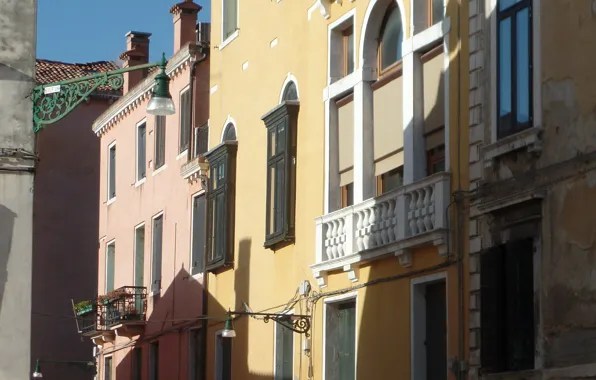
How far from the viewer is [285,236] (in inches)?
940

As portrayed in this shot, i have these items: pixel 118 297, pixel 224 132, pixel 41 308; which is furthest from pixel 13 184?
pixel 41 308

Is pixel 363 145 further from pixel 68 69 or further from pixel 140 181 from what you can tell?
pixel 68 69

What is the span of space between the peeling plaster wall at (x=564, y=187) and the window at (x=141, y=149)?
16785 millimetres

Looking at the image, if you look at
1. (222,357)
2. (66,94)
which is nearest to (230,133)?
(222,357)

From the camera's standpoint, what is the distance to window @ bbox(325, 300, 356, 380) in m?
21.8

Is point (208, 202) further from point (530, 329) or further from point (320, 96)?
point (530, 329)

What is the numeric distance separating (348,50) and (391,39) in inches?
57.9

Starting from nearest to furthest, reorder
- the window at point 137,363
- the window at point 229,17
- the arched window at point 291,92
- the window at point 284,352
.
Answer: the window at point 284,352
the arched window at point 291,92
the window at point 229,17
the window at point 137,363

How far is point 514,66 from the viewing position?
57.3 ft

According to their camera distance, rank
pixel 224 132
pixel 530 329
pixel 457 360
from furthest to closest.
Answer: pixel 224 132
pixel 457 360
pixel 530 329

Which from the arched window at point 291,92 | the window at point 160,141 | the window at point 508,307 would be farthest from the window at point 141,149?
the window at point 508,307

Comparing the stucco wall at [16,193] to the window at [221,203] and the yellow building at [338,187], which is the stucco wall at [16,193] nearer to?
the yellow building at [338,187]

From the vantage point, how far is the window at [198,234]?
28.6 meters

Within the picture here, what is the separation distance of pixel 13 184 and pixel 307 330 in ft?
23.3
